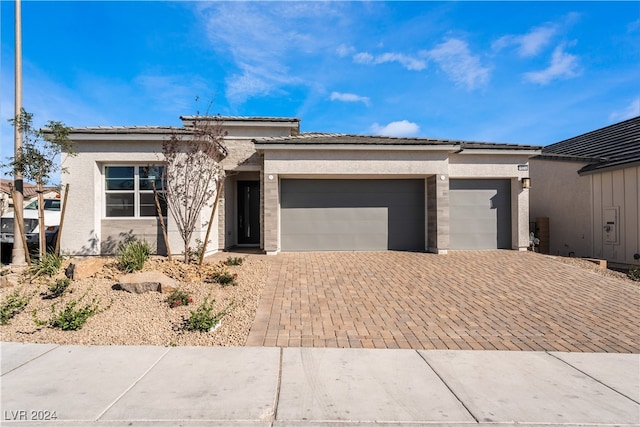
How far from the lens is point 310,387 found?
3.38 metres

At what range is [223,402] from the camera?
3121 mm

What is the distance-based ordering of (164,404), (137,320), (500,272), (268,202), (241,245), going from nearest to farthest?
1. (164,404)
2. (137,320)
3. (500,272)
4. (268,202)
5. (241,245)

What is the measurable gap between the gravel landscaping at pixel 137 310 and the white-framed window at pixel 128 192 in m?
3.06

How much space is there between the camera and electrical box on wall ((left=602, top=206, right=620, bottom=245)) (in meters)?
11.2

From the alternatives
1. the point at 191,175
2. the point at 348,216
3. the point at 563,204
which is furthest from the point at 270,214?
the point at 563,204

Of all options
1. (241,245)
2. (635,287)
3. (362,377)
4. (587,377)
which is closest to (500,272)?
(635,287)

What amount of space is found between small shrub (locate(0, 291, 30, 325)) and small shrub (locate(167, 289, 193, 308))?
2283mm

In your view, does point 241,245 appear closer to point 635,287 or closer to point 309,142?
point 309,142

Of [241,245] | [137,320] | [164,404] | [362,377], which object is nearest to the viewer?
[164,404]

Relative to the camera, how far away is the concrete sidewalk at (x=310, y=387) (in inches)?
115

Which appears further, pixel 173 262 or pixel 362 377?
pixel 173 262

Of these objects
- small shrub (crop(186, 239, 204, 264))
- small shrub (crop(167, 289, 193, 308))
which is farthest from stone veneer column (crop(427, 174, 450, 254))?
small shrub (crop(167, 289, 193, 308))

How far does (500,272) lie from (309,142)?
7017 millimetres

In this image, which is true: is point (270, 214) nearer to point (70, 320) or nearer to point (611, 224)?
point (70, 320)
